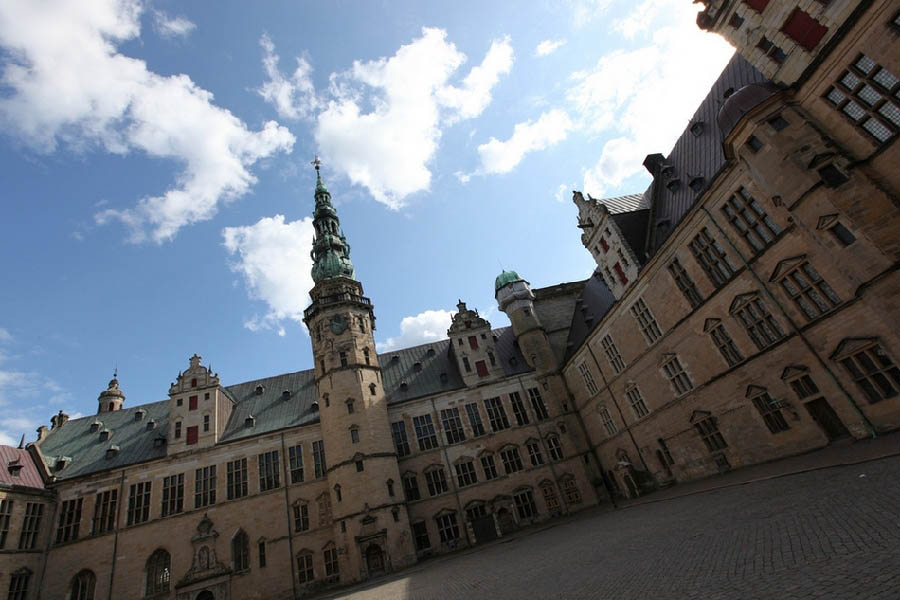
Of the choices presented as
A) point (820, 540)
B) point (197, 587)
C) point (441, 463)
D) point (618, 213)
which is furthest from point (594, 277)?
point (197, 587)

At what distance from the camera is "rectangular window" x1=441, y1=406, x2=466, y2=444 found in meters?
33.1

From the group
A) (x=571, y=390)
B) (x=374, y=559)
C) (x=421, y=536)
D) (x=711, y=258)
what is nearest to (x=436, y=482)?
(x=421, y=536)

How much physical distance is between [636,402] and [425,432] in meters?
15.8

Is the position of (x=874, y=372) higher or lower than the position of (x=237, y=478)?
lower

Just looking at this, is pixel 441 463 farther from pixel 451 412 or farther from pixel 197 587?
pixel 197 587

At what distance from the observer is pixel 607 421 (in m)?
29.7

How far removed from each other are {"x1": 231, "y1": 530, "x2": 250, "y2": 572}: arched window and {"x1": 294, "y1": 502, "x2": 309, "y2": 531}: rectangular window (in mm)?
3288

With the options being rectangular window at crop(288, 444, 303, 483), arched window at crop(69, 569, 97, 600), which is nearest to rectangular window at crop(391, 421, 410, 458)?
rectangular window at crop(288, 444, 303, 483)

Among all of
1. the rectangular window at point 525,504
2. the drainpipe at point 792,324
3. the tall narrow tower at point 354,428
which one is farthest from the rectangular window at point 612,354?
Answer: the tall narrow tower at point 354,428

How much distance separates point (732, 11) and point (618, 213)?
11.5 metres

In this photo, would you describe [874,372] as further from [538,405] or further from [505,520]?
[505,520]

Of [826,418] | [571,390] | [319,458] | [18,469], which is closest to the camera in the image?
[826,418]

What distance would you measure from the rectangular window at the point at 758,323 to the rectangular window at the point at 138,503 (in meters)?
38.6

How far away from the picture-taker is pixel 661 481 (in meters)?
24.4
